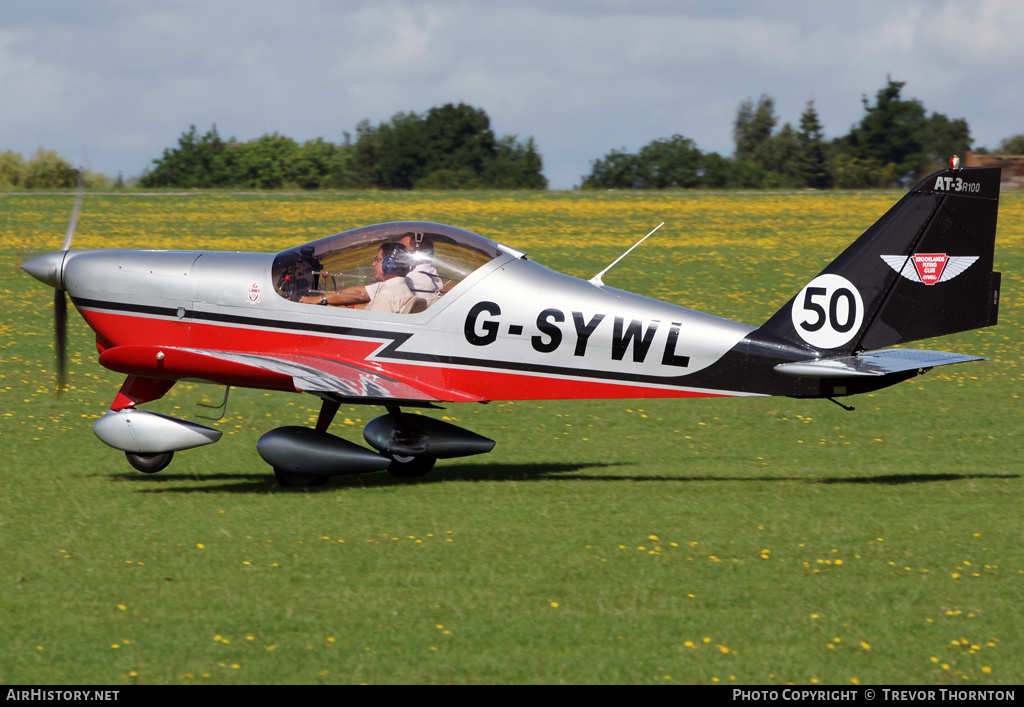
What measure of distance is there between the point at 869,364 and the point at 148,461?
673 centimetres

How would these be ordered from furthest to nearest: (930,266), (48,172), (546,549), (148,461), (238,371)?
(48,172) < (148,461) < (930,266) < (238,371) < (546,549)

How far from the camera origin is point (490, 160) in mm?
93312

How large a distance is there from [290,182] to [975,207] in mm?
87947

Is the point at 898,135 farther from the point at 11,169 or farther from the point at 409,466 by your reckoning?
the point at 409,466

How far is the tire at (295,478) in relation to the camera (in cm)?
1025

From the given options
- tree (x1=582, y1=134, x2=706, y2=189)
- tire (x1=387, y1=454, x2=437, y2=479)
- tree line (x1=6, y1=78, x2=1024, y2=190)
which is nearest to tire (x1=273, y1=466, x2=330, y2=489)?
tire (x1=387, y1=454, x2=437, y2=479)

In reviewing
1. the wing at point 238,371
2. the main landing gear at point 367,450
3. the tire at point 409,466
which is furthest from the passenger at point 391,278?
the tire at point 409,466

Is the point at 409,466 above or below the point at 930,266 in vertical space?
below

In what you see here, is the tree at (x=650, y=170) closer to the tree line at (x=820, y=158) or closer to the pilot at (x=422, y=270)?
the tree line at (x=820, y=158)

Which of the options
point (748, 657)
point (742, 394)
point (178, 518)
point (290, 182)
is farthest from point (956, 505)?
point (290, 182)

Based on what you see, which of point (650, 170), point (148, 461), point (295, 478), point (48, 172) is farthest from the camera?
point (650, 170)

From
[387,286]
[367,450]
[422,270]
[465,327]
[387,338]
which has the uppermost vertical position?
[422,270]

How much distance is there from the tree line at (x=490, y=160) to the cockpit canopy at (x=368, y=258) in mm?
50221

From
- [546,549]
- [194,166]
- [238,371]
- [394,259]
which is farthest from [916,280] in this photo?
[194,166]
